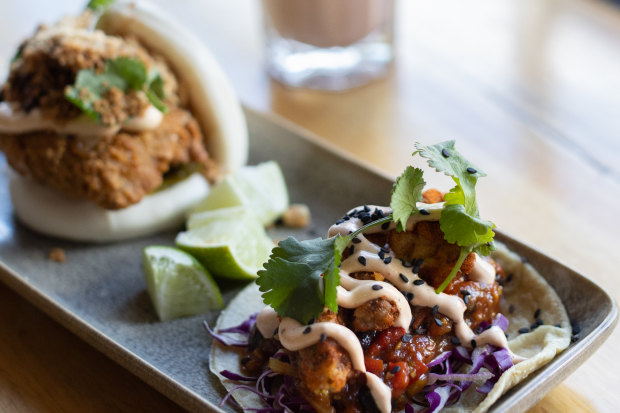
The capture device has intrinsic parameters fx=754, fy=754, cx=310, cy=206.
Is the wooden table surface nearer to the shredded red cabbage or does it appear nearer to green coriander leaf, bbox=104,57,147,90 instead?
the shredded red cabbage

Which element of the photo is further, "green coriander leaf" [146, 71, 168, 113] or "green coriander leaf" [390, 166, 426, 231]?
"green coriander leaf" [146, 71, 168, 113]

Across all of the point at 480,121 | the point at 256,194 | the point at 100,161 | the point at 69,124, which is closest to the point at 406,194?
the point at 256,194

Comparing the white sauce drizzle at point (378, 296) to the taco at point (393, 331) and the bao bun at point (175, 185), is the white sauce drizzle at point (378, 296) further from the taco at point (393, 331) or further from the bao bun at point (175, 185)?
the bao bun at point (175, 185)

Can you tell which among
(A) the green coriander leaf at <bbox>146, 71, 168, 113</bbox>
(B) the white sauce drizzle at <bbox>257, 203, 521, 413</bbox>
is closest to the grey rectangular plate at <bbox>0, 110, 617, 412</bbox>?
(B) the white sauce drizzle at <bbox>257, 203, 521, 413</bbox>

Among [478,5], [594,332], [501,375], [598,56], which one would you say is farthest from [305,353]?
[478,5]

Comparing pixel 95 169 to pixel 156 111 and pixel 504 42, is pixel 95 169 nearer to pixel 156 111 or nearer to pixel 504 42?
pixel 156 111

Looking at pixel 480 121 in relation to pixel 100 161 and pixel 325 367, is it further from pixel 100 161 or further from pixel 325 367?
pixel 325 367

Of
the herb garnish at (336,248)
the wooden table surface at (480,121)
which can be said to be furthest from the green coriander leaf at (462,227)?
the wooden table surface at (480,121)
